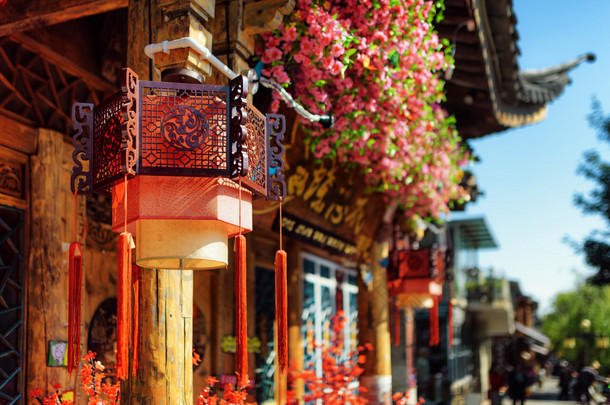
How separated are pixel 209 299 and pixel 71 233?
282cm

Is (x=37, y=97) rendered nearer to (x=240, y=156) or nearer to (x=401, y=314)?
(x=240, y=156)

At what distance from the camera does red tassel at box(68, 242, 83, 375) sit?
3.66 m

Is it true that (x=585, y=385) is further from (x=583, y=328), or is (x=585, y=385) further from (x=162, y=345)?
(x=162, y=345)

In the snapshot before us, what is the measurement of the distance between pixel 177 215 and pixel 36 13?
2.22 meters

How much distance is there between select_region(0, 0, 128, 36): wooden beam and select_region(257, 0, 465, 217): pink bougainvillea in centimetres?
152

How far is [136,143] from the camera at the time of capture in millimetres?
3373

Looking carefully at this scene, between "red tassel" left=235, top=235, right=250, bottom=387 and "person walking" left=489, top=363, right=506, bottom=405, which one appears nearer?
"red tassel" left=235, top=235, right=250, bottom=387

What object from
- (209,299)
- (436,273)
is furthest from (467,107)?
(209,299)

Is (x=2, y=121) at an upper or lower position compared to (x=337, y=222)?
upper

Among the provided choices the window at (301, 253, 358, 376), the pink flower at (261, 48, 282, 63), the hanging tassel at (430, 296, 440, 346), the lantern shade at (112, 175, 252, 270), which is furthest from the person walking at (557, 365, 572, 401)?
the lantern shade at (112, 175, 252, 270)

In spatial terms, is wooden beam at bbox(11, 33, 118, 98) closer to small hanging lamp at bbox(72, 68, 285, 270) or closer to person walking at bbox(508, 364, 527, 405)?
Answer: small hanging lamp at bbox(72, 68, 285, 270)

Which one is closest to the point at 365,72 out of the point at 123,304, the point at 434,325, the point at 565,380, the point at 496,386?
the point at 123,304

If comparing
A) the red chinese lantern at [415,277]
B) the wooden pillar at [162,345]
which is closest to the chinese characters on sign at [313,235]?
the red chinese lantern at [415,277]

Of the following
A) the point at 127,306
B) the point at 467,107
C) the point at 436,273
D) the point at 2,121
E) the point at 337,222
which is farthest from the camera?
the point at 467,107
